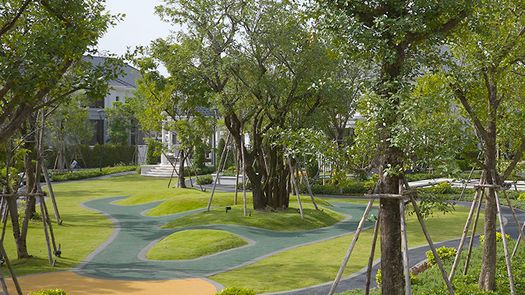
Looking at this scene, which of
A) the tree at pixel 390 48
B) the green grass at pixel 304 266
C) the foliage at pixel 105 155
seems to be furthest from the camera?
the foliage at pixel 105 155

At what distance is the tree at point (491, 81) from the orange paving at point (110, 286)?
6561 millimetres

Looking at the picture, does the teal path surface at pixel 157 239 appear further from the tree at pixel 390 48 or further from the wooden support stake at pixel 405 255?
the wooden support stake at pixel 405 255

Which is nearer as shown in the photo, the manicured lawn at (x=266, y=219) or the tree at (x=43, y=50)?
the tree at (x=43, y=50)

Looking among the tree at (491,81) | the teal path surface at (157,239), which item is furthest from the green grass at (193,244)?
the tree at (491,81)

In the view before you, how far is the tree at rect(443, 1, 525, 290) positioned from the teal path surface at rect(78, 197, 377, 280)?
7.30m

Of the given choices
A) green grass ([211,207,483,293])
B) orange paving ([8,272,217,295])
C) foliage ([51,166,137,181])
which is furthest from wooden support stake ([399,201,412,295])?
foliage ([51,166,137,181])

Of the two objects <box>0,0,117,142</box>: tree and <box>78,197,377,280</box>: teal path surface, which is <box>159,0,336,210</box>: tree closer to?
<box>78,197,377,280</box>: teal path surface

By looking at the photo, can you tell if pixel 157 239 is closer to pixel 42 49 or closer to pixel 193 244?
pixel 193 244

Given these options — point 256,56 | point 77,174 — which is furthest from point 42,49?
point 77,174

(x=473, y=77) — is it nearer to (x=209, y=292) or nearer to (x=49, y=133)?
(x=209, y=292)

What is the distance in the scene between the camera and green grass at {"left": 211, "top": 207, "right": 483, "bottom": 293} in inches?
596

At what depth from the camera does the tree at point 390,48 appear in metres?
9.91

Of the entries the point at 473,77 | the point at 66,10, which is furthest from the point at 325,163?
the point at 66,10

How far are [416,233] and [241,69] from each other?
32.7 feet
